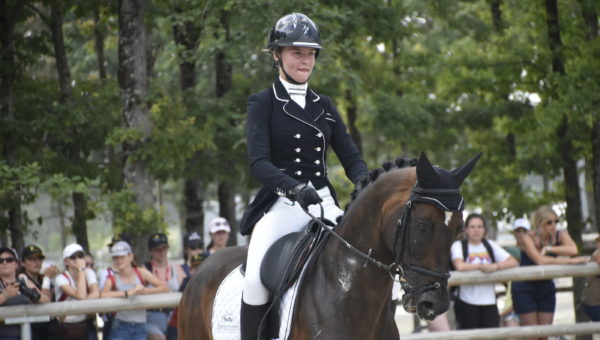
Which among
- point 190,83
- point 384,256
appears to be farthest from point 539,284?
point 190,83

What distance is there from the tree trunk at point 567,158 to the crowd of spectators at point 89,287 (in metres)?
6.76

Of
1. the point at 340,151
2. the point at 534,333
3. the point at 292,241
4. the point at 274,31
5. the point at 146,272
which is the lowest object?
the point at 534,333

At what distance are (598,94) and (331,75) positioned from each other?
4036 millimetres

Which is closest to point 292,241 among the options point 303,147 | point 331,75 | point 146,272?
point 303,147

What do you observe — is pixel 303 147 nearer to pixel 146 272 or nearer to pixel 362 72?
pixel 146 272

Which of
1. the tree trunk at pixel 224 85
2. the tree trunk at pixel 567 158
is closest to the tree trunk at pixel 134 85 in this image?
the tree trunk at pixel 224 85

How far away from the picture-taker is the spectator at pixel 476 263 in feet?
35.9

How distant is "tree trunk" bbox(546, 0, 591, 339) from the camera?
1523cm

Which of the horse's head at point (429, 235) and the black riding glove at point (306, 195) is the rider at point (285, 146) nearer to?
the black riding glove at point (306, 195)

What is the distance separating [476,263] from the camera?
10.9 meters

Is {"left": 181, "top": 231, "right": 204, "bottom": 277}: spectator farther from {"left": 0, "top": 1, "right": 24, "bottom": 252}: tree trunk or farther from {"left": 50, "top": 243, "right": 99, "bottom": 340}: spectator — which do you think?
{"left": 0, "top": 1, "right": 24, "bottom": 252}: tree trunk

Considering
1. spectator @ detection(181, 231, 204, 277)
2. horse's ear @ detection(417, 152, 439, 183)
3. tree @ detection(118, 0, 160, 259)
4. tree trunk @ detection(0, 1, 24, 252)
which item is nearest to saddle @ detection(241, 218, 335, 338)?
horse's ear @ detection(417, 152, 439, 183)

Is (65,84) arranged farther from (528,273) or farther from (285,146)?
(285,146)

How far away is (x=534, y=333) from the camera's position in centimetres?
1054
